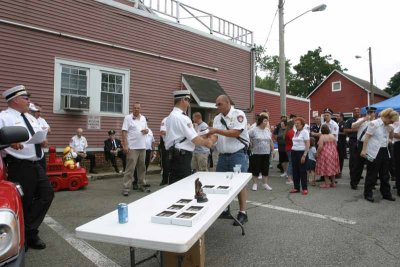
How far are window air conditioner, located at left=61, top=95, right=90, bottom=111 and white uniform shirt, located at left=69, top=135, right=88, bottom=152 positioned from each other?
86 centimetres

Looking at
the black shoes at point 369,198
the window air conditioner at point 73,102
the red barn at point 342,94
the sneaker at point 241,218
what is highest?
the red barn at point 342,94

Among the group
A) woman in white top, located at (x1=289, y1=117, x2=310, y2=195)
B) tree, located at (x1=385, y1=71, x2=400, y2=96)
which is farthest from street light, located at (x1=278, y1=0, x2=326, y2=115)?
tree, located at (x1=385, y1=71, x2=400, y2=96)

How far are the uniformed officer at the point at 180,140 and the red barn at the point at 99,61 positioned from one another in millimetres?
6442

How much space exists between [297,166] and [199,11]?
29.8ft

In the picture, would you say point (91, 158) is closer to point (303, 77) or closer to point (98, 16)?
point (98, 16)

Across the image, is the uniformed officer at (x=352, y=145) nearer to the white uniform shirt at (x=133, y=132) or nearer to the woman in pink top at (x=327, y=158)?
the woman in pink top at (x=327, y=158)

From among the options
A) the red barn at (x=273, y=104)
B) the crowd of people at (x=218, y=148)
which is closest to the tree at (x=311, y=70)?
the red barn at (x=273, y=104)

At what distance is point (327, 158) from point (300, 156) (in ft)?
3.99

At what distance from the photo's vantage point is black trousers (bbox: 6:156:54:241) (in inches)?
160

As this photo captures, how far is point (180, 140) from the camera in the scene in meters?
4.71

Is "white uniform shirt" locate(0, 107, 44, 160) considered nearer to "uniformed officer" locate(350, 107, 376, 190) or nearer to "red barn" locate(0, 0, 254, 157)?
"red barn" locate(0, 0, 254, 157)

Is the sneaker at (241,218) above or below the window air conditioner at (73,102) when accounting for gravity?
below

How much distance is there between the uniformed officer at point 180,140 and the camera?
4621mm

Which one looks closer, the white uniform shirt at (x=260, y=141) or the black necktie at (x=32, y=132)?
the black necktie at (x=32, y=132)
